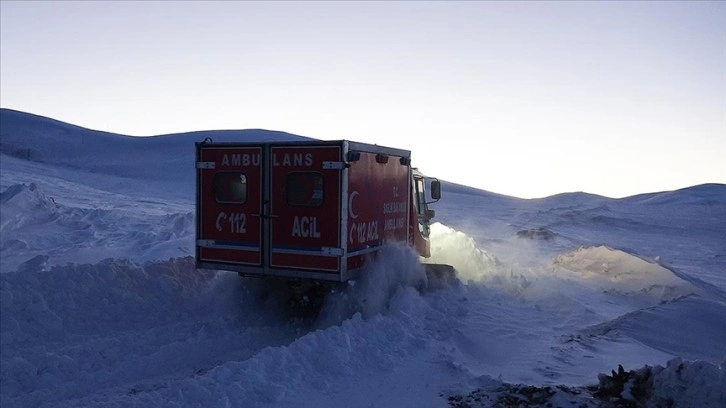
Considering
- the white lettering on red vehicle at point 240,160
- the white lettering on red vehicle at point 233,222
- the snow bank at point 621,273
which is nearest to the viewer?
the white lettering on red vehicle at point 240,160

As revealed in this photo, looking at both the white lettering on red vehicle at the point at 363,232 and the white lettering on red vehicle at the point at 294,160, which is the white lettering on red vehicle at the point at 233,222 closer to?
the white lettering on red vehicle at the point at 294,160

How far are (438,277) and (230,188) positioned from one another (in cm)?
347

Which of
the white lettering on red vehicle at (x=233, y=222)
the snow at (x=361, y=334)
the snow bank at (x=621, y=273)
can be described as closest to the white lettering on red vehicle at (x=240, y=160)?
the white lettering on red vehicle at (x=233, y=222)

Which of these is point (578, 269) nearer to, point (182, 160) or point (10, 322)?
point (10, 322)

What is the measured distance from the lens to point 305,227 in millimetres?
8031

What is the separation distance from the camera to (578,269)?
14734 millimetres

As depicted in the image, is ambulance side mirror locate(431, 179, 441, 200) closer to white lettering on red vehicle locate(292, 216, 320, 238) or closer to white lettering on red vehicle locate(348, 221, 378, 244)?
white lettering on red vehicle locate(348, 221, 378, 244)

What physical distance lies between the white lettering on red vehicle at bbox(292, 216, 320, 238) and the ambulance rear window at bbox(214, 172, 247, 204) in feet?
2.89

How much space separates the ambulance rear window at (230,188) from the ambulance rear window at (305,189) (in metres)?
0.73

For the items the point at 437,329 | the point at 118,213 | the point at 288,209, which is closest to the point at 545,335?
the point at 437,329

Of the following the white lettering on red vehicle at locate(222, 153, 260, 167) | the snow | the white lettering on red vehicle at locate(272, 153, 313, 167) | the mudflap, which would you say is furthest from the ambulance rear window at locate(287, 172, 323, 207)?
the mudflap

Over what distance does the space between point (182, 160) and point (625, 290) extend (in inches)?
1850

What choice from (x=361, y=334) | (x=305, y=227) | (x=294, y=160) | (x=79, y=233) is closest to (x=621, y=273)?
(x=305, y=227)

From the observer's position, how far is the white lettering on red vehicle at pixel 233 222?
8.44 metres
